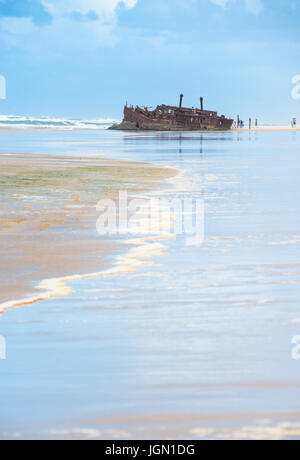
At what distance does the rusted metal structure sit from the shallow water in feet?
311

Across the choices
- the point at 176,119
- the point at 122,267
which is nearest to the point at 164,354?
the point at 122,267

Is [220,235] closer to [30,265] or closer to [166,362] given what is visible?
[30,265]

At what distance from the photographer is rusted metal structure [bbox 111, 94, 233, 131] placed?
101125 millimetres

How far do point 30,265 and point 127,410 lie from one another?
11.9 feet

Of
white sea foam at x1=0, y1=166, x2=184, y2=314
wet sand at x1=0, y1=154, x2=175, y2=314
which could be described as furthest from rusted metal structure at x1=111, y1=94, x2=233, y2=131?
white sea foam at x1=0, y1=166, x2=184, y2=314

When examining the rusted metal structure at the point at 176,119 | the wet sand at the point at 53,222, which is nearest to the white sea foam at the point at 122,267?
the wet sand at the point at 53,222

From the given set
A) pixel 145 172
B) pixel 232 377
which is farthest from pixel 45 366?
pixel 145 172

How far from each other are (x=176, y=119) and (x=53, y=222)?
9245 cm

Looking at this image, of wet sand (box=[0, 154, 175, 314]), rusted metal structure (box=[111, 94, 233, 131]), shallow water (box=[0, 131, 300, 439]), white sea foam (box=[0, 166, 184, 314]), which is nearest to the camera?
shallow water (box=[0, 131, 300, 439])

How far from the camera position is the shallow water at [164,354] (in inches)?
134

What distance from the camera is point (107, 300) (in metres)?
5.53

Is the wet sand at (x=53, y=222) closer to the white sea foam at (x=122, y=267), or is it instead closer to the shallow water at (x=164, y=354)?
the white sea foam at (x=122, y=267)

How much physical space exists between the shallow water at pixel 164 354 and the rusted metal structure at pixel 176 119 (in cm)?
9491

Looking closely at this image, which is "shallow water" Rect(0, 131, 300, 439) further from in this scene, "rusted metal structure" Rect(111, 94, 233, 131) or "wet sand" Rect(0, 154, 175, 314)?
"rusted metal structure" Rect(111, 94, 233, 131)
